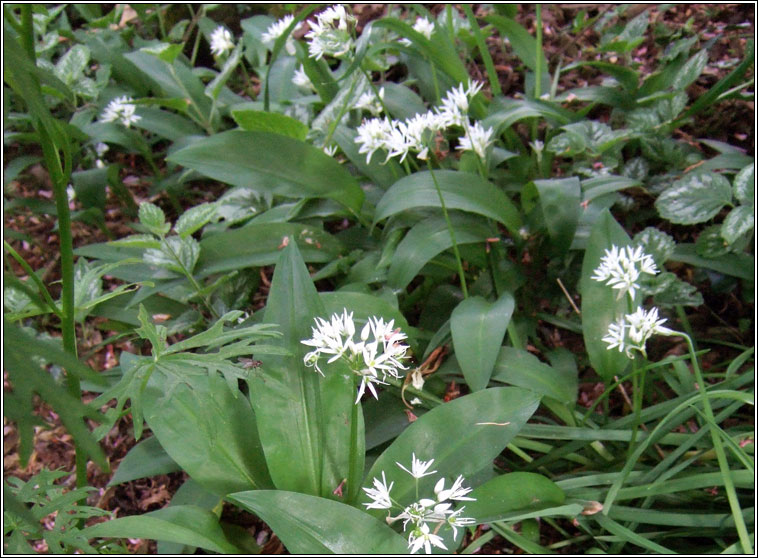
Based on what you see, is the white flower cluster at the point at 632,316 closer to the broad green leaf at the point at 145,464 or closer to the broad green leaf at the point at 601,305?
the broad green leaf at the point at 601,305

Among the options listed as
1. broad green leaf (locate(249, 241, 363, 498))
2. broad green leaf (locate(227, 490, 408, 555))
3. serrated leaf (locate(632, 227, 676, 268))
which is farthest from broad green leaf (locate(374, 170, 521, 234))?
broad green leaf (locate(227, 490, 408, 555))

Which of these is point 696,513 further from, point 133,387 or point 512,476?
point 133,387

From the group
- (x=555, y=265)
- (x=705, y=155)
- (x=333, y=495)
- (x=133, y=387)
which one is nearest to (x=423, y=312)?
(x=555, y=265)

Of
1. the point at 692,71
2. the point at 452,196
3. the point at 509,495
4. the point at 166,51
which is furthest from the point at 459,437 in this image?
the point at 166,51

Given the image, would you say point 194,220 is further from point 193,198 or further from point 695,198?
point 695,198

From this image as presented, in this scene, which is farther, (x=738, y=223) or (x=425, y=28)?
(x=425, y=28)
